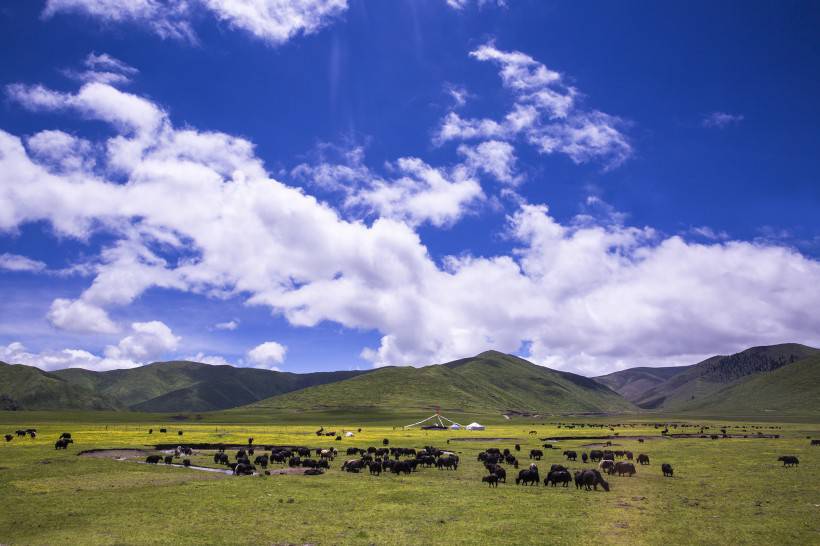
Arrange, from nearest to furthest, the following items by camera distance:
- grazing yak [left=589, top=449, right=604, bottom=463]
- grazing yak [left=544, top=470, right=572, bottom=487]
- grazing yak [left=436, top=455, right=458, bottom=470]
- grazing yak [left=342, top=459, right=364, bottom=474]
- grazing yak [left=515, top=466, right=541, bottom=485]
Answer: grazing yak [left=544, top=470, right=572, bottom=487]
grazing yak [left=515, top=466, right=541, bottom=485]
grazing yak [left=342, top=459, right=364, bottom=474]
grazing yak [left=436, top=455, right=458, bottom=470]
grazing yak [left=589, top=449, right=604, bottom=463]

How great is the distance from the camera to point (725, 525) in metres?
24.8

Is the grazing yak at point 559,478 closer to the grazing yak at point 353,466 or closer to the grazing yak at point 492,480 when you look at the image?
the grazing yak at point 492,480

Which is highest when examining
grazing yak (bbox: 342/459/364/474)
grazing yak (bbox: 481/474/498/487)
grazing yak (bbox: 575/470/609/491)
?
grazing yak (bbox: 575/470/609/491)

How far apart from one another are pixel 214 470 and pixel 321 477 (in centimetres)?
1281

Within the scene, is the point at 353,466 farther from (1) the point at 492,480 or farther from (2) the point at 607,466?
(2) the point at 607,466

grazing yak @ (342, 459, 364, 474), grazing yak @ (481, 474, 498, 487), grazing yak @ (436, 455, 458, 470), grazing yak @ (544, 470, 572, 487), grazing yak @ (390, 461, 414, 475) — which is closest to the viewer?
grazing yak @ (544, 470, 572, 487)

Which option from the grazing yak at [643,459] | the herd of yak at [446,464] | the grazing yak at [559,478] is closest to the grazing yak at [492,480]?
the herd of yak at [446,464]

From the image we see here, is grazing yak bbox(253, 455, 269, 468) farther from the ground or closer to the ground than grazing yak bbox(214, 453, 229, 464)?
farther from the ground

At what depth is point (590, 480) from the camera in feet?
119

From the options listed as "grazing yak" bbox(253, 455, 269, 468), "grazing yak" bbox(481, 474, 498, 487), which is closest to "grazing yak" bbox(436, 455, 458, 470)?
"grazing yak" bbox(481, 474, 498, 487)

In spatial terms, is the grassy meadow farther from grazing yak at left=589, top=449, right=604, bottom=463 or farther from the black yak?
grazing yak at left=589, top=449, right=604, bottom=463

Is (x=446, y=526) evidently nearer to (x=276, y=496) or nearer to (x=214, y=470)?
(x=276, y=496)

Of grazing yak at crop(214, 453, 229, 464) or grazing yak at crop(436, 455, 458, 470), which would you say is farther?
grazing yak at crop(214, 453, 229, 464)

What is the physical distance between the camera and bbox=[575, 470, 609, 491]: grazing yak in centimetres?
3578
